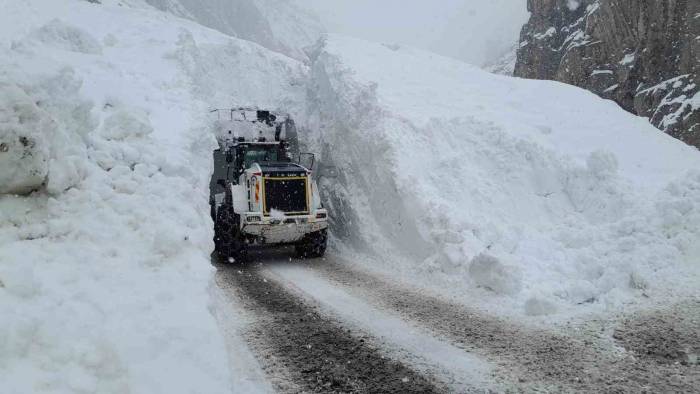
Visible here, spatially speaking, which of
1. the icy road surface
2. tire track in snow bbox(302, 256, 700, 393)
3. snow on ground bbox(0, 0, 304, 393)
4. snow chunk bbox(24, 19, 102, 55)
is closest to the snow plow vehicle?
snow on ground bbox(0, 0, 304, 393)

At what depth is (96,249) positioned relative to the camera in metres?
5.18

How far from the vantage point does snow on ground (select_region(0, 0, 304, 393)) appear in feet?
11.9

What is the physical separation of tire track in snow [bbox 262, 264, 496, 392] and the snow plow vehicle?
7.25 ft

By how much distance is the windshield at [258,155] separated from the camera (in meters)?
12.7

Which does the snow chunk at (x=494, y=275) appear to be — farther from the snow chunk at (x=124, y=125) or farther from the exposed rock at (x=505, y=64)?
the exposed rock at (x=505, y=64)

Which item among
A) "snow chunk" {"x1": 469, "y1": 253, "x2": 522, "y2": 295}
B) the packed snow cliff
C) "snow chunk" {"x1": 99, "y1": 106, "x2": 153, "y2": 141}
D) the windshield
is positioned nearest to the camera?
the packed snow cliff

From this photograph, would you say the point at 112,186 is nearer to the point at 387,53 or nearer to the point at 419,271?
the point at 419,271

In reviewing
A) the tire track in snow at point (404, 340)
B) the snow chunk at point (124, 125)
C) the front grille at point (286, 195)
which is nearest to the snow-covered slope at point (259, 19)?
the front grille at point (286, 195)

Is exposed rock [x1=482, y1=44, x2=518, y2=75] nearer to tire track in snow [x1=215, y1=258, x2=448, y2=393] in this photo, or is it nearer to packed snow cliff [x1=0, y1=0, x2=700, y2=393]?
packed snow cliff [x1=0, y1=0, x2=700, y2=393]

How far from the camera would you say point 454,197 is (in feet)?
34.6

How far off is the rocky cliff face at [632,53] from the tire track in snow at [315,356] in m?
29.8

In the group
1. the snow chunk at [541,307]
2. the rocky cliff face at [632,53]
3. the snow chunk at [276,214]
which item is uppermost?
the rocky cliff face at [632,53]

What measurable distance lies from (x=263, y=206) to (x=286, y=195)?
599 mm

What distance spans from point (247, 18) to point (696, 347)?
10489cm
